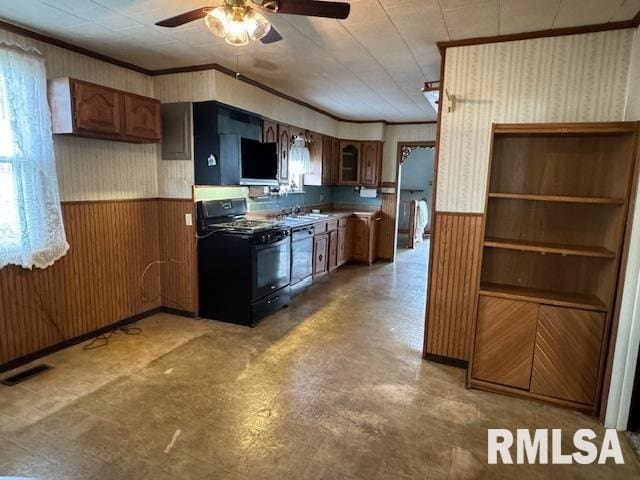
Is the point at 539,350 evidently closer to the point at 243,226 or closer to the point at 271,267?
the point at 271,267

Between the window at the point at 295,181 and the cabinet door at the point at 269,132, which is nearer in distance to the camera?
the cabinet door at the point at 269,132

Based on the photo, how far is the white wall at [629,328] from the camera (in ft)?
7.25

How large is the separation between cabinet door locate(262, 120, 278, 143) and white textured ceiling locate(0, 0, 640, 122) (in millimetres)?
509

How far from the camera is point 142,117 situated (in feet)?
11.4

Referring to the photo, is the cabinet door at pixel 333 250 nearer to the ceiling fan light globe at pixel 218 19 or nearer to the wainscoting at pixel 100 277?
the wainscoting at pixel 100 277

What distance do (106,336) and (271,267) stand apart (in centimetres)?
169

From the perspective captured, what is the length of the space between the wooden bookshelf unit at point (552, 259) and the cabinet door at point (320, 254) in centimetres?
264

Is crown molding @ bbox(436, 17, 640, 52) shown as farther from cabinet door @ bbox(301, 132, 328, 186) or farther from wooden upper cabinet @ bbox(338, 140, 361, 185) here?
wooden upper cabinet @ bbox(338, 140, 361, 185)

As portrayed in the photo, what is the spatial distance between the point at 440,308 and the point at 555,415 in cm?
104

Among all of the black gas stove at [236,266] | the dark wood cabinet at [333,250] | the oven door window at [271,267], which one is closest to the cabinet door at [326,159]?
the dark wood cabinet at [333,250]

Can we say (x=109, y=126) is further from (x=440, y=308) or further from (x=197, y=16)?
(x=440, y=308)

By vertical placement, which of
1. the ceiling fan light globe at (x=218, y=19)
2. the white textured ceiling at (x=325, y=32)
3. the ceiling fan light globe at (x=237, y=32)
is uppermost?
the white textured ceiling at (x=325, y=32)

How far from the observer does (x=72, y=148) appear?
3.24 meters

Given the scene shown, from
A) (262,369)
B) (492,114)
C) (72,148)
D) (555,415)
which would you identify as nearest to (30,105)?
(72,148)
